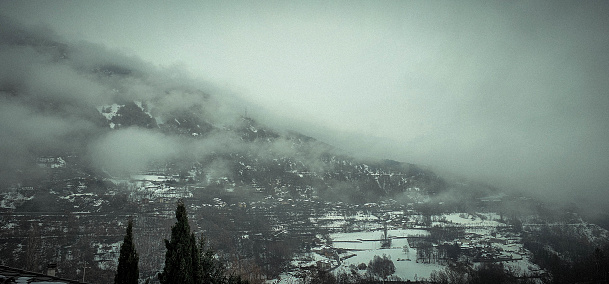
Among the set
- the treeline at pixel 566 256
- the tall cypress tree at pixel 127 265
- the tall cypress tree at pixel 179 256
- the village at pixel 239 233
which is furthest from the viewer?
the village at pixel 239 233

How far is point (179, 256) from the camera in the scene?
1908 cm

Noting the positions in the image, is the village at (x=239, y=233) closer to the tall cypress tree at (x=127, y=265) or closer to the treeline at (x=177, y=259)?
the tall cypress tree at (x=127, y=265)

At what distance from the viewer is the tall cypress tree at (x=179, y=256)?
18797 mm

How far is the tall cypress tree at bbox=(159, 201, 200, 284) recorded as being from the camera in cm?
1880

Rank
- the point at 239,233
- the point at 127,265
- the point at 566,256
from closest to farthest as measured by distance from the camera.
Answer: the point at 127,265
the point at 566,256
the point at 239,233

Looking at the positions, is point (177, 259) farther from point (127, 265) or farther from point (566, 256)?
point (566, 256)

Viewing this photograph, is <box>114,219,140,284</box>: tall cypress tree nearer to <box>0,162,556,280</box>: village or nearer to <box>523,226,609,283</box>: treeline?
<box>0,162,556,280</box>: village

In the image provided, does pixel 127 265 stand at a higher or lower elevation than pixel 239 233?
higher

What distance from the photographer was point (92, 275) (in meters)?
69.5

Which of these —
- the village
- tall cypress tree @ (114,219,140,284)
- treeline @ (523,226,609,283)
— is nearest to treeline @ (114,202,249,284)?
tall cypress tree @ (114,219,140,284)

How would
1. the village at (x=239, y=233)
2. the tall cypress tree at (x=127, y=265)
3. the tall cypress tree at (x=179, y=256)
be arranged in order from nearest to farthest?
1. the tall cypress tree at (x=179, y=256)
2. the tall cypress tree at (x=127, y=265)
3. the village at (x=239, y=233)

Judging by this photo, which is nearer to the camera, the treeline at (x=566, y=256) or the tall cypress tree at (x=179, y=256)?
the tall cypress tree at (x=179, y=256)

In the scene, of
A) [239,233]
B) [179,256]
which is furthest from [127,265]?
[239,233]

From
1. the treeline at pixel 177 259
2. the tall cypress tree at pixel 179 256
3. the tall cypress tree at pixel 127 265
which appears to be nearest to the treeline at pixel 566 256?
the treeline at pixel 177 259
